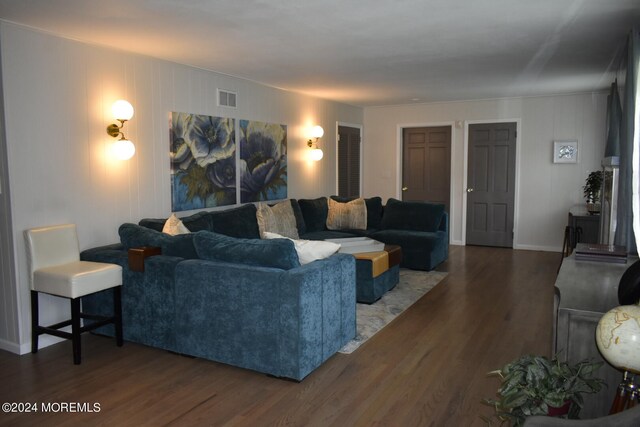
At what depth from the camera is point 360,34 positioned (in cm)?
378

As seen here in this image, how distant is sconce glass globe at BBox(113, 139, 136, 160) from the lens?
13.7ft

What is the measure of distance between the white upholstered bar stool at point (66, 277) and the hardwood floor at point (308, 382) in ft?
0.66

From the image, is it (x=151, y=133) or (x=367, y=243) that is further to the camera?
(x=367, y=243)

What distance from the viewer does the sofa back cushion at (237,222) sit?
16.5 feet

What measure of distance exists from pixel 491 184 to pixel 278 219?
392cm

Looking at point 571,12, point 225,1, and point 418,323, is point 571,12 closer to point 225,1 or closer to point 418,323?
point 225,1

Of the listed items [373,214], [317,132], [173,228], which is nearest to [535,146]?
[373,214]

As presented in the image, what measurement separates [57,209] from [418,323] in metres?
3.08

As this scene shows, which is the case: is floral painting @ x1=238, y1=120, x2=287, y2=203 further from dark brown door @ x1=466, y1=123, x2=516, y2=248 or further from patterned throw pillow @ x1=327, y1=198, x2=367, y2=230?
dark brown door @ x1=466, y1=123, x2=516, y2=248

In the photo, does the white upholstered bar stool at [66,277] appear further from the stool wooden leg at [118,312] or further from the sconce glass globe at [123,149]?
the sconce glass globe at [123,149]

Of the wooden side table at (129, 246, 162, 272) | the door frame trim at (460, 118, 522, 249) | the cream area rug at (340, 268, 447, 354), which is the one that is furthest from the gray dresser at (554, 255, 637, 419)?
the door frame trim at (460, 118, 522, 249)

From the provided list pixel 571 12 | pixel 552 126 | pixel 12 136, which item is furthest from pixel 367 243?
pixel 552 126

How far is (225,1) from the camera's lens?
302 cm

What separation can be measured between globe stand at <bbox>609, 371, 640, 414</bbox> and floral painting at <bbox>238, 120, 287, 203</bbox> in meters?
4.58
